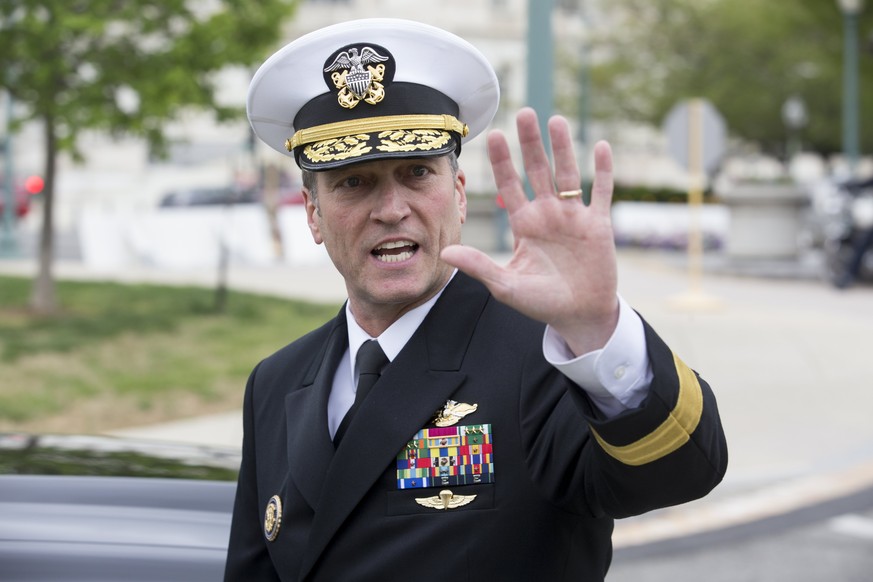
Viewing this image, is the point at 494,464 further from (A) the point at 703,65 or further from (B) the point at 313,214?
(A) the point at 703,65

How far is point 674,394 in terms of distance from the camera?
1692 mm

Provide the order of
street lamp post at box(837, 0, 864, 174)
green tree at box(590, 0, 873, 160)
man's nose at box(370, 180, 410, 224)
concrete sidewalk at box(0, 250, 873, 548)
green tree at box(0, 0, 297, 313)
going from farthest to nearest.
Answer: green tree at box(590, 0, 873, 160) < street lamp post at box(837, 0, 864, 174) < green tree at box(0, 0, 297, 313) < concrete sidewalk at box(0, 250, 873, 548) < man's nose at box(370, 180, 410, 224)

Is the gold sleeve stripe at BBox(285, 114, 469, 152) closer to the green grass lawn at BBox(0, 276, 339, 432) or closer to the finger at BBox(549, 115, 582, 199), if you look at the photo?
the finger at BBox(549, 115, 582, 199)

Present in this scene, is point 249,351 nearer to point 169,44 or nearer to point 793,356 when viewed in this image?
point 169,44

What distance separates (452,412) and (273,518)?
16.9 inches

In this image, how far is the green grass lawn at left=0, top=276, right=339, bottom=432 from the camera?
875 centimetres

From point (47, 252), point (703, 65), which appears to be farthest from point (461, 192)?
point (703, 65)

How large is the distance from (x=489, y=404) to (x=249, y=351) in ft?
29.6

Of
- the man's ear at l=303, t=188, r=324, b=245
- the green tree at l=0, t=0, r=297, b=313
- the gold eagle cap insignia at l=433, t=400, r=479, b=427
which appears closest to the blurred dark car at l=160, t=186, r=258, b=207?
the green tree at l=0, t=0, r=297, b=313

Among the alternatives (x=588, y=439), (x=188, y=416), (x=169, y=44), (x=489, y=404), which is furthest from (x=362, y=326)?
(x=169, y=44)

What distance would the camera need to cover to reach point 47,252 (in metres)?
12.9

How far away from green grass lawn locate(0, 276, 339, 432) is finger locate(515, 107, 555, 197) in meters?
7.03

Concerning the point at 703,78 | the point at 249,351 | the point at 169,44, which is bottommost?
the point at 249,351

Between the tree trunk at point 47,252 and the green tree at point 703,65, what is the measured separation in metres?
28.8
